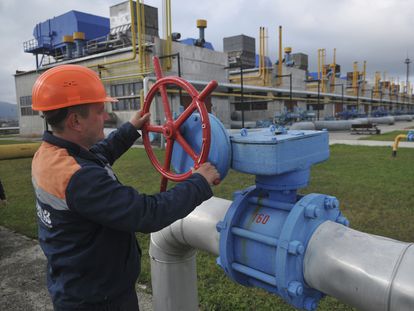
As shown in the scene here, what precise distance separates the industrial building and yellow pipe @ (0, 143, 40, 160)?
14.5 feet

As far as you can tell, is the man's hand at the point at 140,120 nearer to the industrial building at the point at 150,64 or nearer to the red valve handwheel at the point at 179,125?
the red valve handwheel at the point at 179,125

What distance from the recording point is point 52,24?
1691cm

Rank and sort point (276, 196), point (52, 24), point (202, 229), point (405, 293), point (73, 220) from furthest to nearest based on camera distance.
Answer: point (52, 24), point (202, 229), point (276, 196), point (73, 220), point (405, 293)

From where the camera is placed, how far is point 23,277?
2.49 meters

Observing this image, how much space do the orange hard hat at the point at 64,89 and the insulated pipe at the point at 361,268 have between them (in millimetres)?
794

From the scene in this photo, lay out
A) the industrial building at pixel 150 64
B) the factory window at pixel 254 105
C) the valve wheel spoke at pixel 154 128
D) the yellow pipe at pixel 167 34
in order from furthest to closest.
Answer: the factory window at pixel 254 105, the industrial building at pixel 150 64, the yellow pipe at pixel 167 34, the valve wheel spoke at pixel 154 128

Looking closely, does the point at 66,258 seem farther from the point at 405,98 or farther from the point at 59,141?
the point at 405,98

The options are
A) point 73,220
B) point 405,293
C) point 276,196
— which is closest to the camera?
point 405,293

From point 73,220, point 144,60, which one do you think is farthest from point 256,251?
point 144,60

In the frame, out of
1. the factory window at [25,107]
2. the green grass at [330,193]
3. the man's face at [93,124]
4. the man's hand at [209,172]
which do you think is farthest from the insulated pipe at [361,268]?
the factory window at [25,107]

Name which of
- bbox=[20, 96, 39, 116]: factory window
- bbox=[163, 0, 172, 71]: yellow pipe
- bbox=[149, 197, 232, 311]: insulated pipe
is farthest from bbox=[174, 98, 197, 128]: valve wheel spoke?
bbox=[20, 96, 39, 116]: factory window

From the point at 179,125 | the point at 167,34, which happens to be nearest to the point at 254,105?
the point at 167,34

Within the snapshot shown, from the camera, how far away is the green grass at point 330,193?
211 centimetres

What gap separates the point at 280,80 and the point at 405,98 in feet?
123
